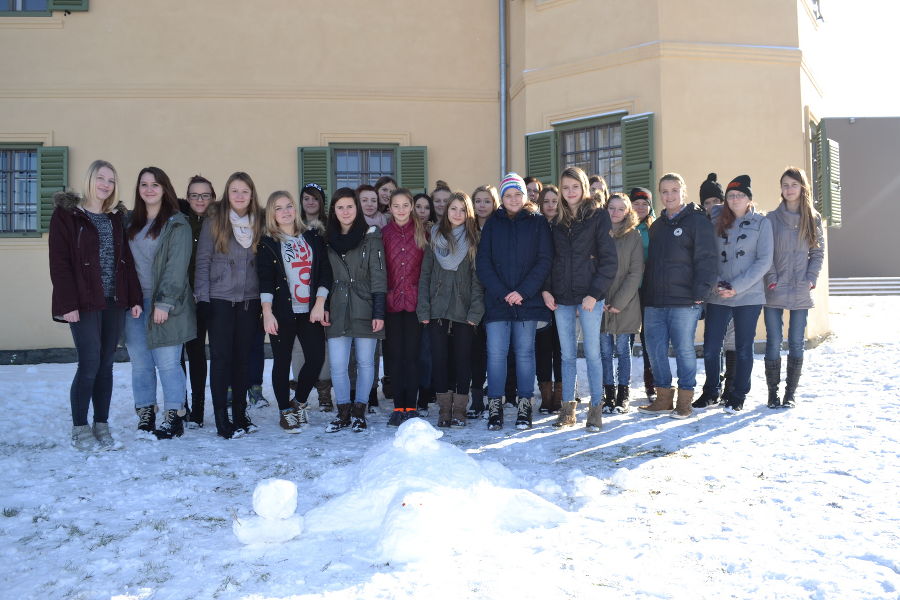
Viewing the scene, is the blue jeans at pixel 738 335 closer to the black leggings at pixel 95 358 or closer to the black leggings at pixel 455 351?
the black leggings at pixel 455 351

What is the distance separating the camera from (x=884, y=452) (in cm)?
404

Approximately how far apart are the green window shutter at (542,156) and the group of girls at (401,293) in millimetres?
4121

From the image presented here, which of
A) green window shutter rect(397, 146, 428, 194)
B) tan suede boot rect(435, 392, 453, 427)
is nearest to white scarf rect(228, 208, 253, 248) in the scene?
tan suede boot rect(435, 392, 453, 427)

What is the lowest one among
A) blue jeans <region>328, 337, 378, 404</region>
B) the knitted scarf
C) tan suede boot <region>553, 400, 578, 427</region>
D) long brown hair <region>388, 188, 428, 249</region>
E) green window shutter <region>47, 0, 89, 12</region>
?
tan suede boot <region>553, 400, 578, 427</region>

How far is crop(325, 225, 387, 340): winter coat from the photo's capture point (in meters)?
5.01

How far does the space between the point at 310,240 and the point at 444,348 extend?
4.11 feet

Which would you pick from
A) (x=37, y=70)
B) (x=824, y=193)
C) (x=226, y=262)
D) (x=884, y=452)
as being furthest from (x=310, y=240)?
(x=824, y=193)

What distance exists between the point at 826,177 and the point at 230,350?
8765mm

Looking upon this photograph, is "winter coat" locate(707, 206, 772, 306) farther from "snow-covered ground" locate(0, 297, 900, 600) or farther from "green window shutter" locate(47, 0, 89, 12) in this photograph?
"green window shutter" locate(47, 0, 89, 12)

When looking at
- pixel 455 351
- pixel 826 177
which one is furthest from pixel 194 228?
pixel 826 177

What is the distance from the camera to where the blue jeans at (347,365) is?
5.00 m

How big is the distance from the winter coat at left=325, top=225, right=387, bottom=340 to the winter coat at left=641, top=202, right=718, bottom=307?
81.1 inches

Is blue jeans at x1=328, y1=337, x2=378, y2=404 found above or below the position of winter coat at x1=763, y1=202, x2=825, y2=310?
below

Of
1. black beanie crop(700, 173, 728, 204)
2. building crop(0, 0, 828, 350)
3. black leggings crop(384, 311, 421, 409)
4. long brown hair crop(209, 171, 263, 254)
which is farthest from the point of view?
building crop(0, 0, 828, 350)
